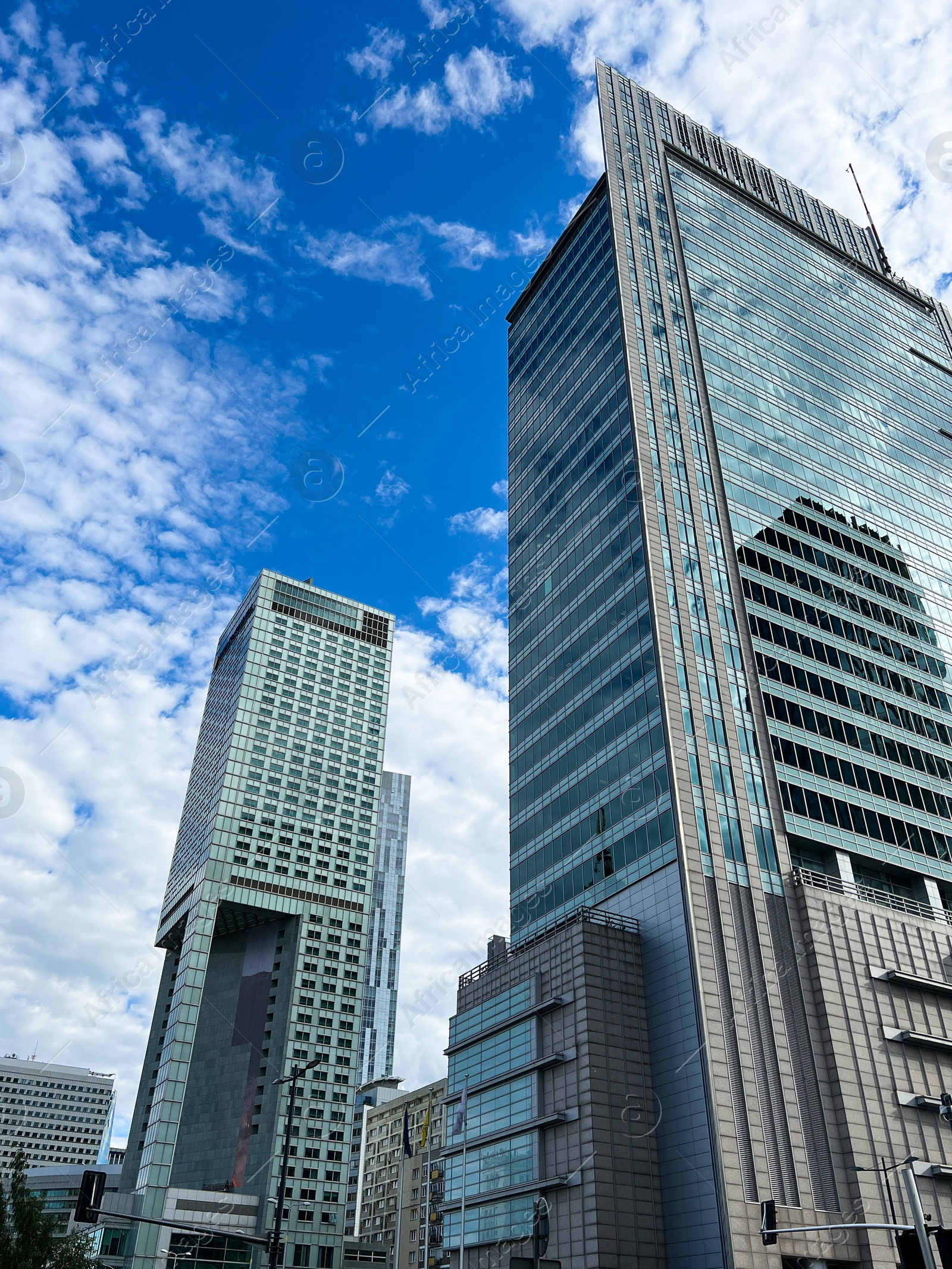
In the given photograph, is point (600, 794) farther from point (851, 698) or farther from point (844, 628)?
point (844, 628)

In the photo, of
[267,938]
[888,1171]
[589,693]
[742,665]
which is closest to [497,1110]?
→ [888,1171]

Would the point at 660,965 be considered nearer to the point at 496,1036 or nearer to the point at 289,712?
the point at 496,1036

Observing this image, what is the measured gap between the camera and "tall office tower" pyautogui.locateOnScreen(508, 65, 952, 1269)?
54.2 m

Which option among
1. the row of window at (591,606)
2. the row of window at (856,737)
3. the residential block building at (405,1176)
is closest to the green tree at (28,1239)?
the row of window at (591,606)

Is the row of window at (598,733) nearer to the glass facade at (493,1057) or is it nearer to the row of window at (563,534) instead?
the row of window at (563,534)

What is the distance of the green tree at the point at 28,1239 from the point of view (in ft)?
129

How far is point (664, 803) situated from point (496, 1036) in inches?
759

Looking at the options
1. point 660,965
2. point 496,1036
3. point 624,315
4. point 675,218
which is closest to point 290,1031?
point 496,1036

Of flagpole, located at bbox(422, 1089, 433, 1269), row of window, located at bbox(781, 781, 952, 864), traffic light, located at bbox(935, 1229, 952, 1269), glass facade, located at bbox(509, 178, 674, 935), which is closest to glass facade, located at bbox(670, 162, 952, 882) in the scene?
row of window, located at bbox(781, 781, 952, 864)

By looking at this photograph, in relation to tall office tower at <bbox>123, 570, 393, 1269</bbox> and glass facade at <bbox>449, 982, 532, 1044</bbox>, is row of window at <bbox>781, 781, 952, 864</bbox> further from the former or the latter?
tall office tower at <bbox>123, 570, 393, 1269</bbox>

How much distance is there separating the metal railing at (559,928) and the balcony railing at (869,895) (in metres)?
11.1

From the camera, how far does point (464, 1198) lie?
61.8 m

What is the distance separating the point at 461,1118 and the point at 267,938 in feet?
277

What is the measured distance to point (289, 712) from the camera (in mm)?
154500
